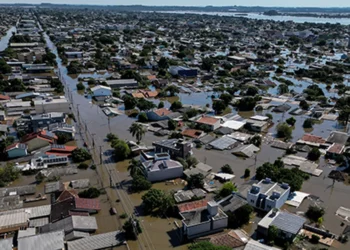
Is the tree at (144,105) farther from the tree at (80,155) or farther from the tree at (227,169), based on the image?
the tree at (227,169)

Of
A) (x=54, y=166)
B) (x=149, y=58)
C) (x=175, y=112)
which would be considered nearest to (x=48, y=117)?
(x=54, y=166)

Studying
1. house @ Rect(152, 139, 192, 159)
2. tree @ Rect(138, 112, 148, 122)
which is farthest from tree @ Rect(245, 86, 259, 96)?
house @ Rect(152, 139, 192, 159)

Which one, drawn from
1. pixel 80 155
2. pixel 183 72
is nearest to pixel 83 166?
pixel 80 155

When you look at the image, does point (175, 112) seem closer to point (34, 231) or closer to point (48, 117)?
point (48, 117)

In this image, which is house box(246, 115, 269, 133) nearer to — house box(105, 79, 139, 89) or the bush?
the bush

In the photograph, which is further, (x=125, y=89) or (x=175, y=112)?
(x=125, y=89)

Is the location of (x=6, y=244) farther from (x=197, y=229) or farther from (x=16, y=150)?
(x=16, y=150)
